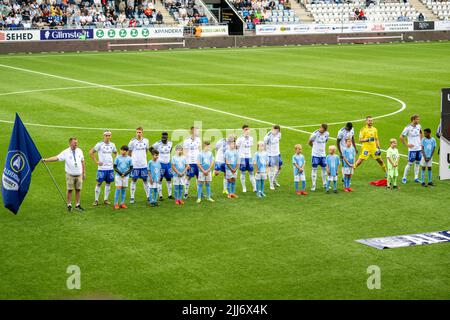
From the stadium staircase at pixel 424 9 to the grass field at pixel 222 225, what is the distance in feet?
124

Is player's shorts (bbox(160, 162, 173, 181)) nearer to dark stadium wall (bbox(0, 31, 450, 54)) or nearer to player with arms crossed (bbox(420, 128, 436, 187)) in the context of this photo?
player with arms crossed (bbox(420, 128, 436, 187))

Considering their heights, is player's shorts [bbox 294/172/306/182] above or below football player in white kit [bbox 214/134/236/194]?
below

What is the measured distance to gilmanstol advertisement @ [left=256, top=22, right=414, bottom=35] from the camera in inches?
2677

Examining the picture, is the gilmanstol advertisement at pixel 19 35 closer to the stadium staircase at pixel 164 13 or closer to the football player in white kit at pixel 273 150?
the stadium staircase at pixel 164 13

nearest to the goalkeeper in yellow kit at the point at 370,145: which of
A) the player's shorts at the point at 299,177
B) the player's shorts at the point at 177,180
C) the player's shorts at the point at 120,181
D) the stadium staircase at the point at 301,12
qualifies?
the player's shorts at the point at 299,177

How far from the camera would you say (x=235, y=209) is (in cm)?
2114

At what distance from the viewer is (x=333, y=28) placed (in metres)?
69.9

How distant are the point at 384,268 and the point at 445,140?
8120mm

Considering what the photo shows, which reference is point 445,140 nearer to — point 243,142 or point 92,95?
point 243,142

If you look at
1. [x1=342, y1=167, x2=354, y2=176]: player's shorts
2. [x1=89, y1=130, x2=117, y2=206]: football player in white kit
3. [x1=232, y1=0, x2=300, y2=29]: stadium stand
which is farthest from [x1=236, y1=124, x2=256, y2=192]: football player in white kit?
[x1=232, y1=0, x2=300, y2=29]: stadium stand

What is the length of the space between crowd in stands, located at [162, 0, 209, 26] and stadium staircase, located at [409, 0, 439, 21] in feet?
72.0

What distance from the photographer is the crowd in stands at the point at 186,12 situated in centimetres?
6725

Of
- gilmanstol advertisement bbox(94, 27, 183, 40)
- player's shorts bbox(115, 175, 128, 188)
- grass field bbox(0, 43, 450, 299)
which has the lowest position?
grass field bbox(0, 43, 450, 299)
